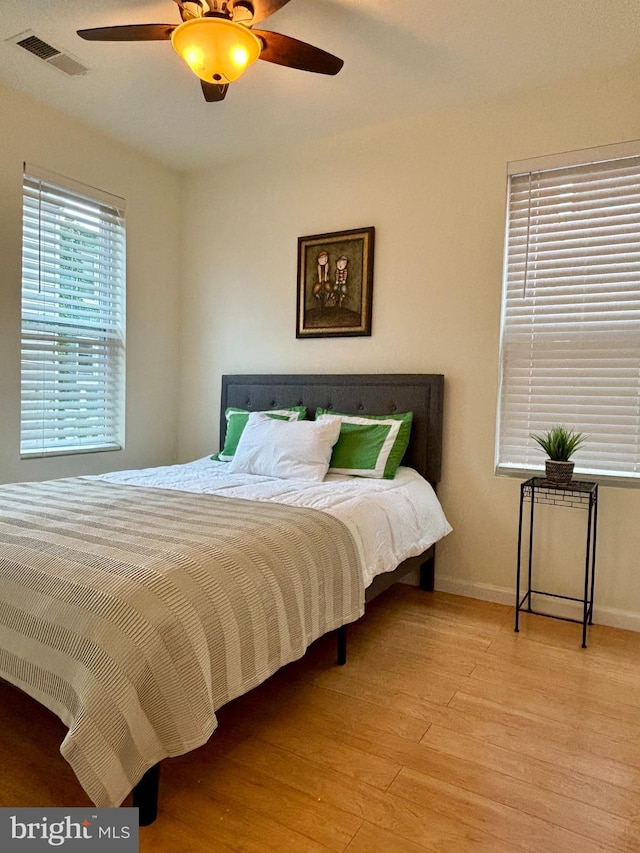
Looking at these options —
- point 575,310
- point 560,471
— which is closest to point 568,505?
point 560,471

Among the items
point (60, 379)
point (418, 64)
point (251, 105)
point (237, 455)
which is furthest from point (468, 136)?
point (60, 379)

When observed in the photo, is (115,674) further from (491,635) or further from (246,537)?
(491,635)

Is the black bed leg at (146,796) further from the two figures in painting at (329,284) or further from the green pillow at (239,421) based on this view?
the two figures in painting at (329,284)

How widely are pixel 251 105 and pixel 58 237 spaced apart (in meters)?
1.40

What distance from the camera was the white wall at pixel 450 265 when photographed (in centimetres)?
272

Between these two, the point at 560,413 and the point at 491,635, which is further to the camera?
the point at 560,413

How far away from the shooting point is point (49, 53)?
260 cm

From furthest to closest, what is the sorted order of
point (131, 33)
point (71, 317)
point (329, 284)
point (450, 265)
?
point (329, 284) < point (71, 317) < point (450, 265) < point (131, 33)

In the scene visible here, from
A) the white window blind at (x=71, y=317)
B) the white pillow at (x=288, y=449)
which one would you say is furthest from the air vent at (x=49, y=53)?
the white pillow at (x=288, y=449)

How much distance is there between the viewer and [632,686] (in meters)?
2.13

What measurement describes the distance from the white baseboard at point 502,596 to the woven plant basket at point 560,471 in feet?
2.45

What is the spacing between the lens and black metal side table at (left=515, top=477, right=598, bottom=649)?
255 centimetres

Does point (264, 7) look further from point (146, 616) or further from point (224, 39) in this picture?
point (146, 616)

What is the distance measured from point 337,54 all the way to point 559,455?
2.23 metres
